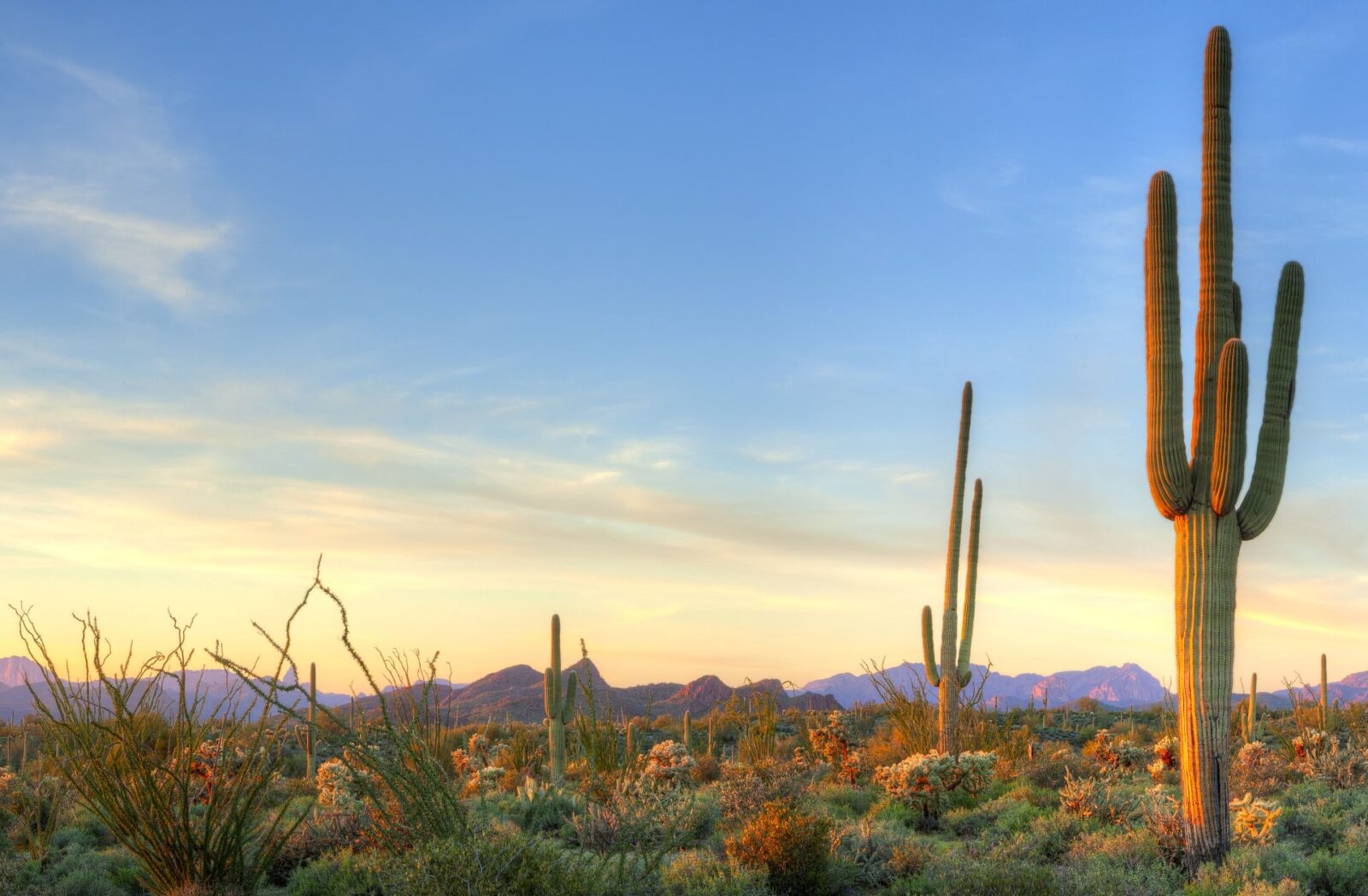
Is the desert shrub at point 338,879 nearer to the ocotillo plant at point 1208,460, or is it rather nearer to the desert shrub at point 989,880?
the desert shrub at point 989,880

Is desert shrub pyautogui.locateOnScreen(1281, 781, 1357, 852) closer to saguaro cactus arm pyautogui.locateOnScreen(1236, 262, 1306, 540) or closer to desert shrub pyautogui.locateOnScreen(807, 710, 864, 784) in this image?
saguaro cactus arm pyautogui.locateOnScreen(1236, 262, 1306, 540)

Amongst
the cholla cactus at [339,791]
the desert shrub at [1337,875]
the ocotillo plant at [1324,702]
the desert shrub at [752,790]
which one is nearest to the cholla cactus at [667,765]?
the desert shrub at [752,790]

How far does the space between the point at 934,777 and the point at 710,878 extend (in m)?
5.08

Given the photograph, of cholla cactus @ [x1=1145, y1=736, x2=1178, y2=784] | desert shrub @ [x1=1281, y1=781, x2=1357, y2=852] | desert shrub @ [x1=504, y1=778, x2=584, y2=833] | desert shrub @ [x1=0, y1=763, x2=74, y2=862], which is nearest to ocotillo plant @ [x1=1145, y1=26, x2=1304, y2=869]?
desert shrub @ [x1=1281, y1=781, x2=1357, y2=852]

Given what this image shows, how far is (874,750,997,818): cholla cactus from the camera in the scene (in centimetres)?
1342

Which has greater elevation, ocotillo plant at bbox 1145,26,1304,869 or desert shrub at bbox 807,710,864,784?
ocotillo plant at bbox 1145,26,1304,869

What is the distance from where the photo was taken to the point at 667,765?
1526cm

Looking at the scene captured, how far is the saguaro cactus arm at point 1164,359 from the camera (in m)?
10.4

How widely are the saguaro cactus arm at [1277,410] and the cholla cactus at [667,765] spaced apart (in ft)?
25.1

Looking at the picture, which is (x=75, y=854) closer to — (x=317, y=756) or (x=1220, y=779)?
(x=1220, y=779)

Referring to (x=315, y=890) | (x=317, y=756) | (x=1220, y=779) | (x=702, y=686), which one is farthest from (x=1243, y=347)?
(x=702, y=686)

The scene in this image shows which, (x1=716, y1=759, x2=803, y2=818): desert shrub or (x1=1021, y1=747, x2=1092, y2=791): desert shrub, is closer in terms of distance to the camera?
(x1=716, y1=759, x2=803, y2=818): desert shrub

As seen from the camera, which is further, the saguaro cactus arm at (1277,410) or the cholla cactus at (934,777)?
the cholla cactus at (934,777)

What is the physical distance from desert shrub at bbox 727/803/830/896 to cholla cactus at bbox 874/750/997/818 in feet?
12.3
